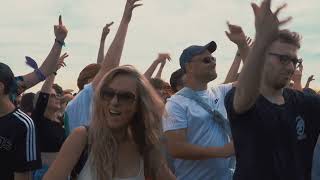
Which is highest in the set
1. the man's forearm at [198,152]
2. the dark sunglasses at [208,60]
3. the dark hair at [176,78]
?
the dark sunglasses at [208,60]

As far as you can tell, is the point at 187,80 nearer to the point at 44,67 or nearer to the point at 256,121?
the point at 44,67

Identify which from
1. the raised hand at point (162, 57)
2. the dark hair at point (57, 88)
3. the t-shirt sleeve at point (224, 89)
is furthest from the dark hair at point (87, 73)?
the raised hand at point (162, 57)

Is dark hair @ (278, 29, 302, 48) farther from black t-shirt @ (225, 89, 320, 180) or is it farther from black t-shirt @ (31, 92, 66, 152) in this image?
black t-shirt @ (31, 92, 66, 152)

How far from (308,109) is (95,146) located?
58.9 inches

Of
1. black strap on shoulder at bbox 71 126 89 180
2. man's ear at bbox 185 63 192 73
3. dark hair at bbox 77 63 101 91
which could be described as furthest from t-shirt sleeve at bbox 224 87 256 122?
dark hair at bbox 77 63 101 91

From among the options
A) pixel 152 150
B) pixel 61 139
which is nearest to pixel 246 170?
pixel 152 150

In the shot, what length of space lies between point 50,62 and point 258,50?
257 centimetres

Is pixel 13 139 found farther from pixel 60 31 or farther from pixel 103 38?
pixel 103 38

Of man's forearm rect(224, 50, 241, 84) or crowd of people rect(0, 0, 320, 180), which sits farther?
man's forearm rect(224, 50, 241, 84)

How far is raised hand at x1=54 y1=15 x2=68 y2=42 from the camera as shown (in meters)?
5.22

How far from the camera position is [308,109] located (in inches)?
148

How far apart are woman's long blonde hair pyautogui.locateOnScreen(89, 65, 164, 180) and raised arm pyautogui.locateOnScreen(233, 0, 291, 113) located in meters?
0.50

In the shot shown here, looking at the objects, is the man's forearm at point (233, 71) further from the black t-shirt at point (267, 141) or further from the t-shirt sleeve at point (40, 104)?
the black t-shirt at point (267, 141)

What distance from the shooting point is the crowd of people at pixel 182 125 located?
3.06 metres
